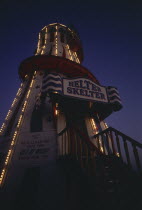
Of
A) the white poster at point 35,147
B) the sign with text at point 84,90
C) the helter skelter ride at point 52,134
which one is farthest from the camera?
the sign with text at point 84,90

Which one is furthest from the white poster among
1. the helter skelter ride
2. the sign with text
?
the sign with text

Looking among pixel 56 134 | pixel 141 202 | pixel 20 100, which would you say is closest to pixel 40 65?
pixel 20 100

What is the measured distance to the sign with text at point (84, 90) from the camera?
23.7 ft

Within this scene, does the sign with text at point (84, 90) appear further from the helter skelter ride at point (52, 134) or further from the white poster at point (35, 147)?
the white poster at point (35, 147)

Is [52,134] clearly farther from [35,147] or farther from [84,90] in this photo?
[84,90]

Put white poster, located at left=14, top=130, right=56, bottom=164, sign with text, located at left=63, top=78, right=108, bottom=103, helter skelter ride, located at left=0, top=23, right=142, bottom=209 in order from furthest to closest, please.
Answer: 1. sign with text, located at left=63, top=78, right=108, bottom=103
2. white poster, located at left=14, top=130, right=56, bottom=164
3. helter skelter ride, located at left=0, top=23, right=142, bottom=209

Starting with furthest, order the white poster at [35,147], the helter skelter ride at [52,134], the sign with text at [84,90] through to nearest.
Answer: the sign with text at [84,90]
the white poster at [35,147]
the helter skelter ride at [52,134]

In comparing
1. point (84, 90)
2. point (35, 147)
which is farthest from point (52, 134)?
point (84, 90)

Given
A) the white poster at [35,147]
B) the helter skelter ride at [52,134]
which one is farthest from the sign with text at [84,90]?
A: the white poster at [35,147]

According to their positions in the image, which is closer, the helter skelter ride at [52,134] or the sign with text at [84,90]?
the helter skelter ride at [52,134]

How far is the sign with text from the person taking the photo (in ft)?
23.7

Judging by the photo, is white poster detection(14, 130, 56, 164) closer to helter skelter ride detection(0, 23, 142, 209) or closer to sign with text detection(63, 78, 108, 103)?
helter skelter ride detection(0, 23, 142, 209)

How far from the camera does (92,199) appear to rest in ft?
13.7

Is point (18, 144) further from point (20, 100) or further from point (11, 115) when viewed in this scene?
point (20, 100)
